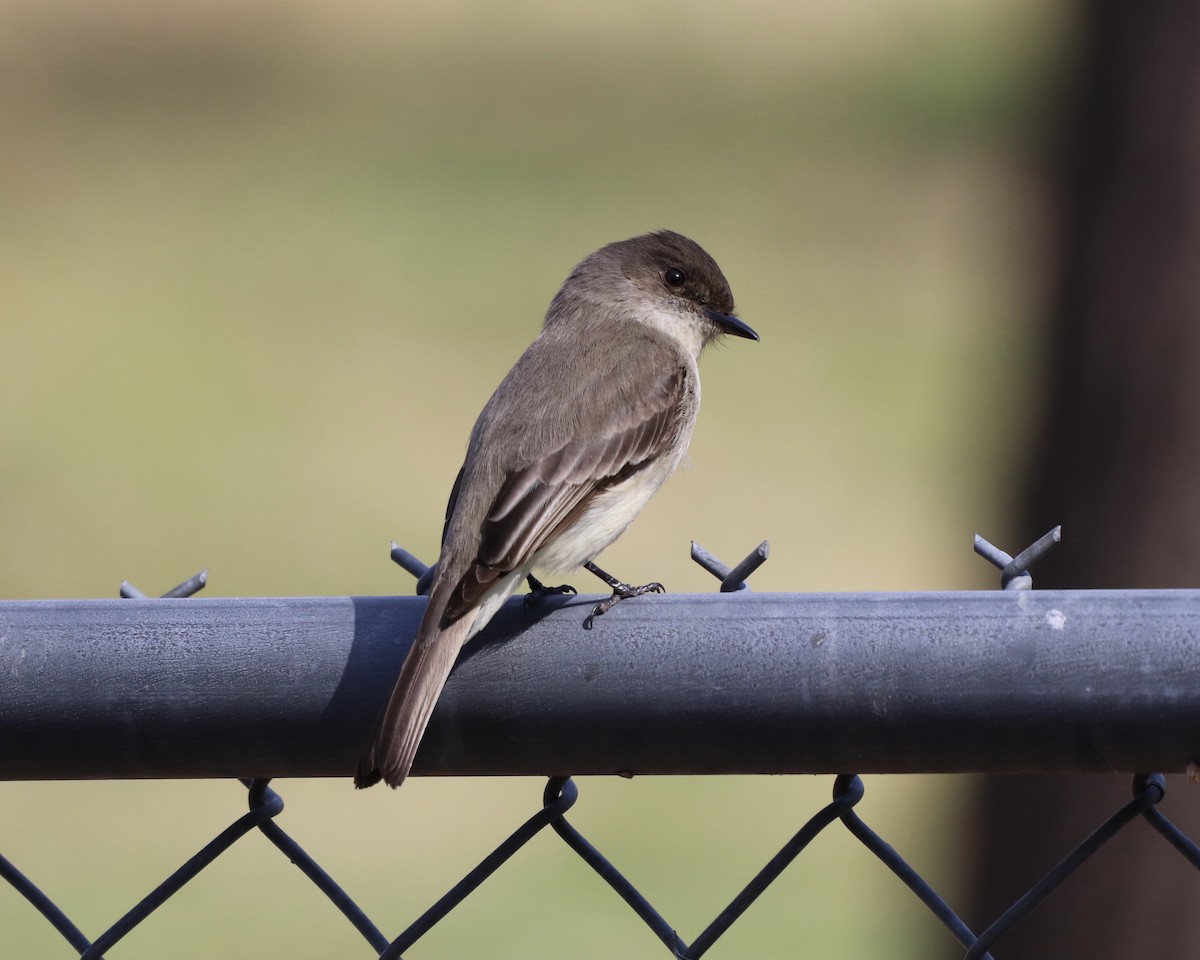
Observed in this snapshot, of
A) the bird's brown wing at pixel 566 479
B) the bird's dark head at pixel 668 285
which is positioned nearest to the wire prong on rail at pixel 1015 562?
the bird's brown wing at pixel 566 479

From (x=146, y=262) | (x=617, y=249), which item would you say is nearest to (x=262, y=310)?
(x=146, y=262)

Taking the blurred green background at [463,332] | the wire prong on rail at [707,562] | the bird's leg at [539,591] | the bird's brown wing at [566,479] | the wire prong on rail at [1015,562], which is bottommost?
the blurred green background at [463,332]

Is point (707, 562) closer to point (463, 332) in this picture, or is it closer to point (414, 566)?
point (414, 566)

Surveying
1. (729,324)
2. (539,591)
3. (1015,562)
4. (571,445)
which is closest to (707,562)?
(1015,562)

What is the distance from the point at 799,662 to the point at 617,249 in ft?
10.9

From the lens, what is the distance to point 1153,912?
16.9 ft

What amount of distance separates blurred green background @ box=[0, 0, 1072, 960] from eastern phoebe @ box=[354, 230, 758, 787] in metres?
2.62

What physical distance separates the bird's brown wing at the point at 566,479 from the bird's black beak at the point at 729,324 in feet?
2.56

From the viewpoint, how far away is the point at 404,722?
6.91 ft

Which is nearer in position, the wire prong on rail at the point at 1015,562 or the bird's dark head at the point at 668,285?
the wire prong on rail at the point at 1015,562

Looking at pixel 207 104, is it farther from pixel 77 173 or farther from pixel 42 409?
pixel 42 409

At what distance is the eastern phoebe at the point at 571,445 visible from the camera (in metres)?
3.12

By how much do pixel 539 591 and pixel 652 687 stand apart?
155 cm

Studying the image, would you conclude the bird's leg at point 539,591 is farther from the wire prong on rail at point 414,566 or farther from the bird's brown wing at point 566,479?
the wire prong on rail at point 414,566
